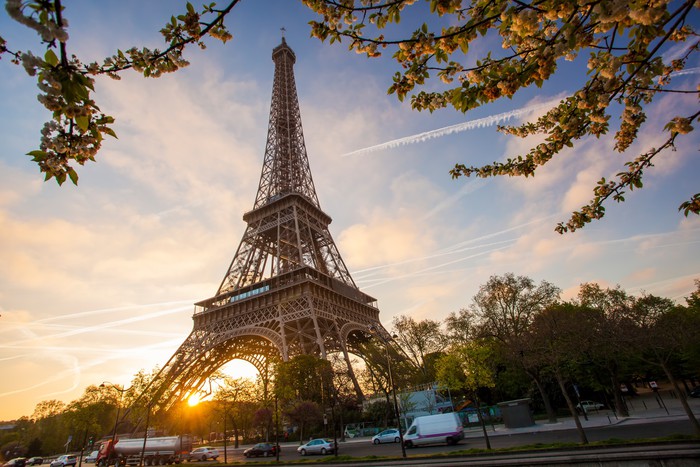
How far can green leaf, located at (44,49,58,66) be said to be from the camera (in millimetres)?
2592

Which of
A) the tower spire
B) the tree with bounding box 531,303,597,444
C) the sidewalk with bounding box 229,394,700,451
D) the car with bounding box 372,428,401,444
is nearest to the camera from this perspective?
the sidewalk with bounding box 229,394,700,451

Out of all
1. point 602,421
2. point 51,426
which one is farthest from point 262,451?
point 51,426

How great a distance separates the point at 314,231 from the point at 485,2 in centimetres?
5055

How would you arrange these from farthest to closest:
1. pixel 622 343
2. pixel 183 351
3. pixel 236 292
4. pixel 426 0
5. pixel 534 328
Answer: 1. pixel 236 292
2. pixel 183 351
3. pixel 534 328
4. pixel 622 343
5. pixel 426 0

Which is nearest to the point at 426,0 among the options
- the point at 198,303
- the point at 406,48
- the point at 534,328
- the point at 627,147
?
the point at 406,48

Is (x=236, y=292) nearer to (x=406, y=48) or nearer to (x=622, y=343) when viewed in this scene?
(x=622, y=343)

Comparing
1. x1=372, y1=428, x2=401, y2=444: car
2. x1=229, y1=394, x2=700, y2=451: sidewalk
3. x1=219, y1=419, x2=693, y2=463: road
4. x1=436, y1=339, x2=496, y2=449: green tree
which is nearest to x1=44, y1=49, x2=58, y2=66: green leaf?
x1=219, y1=419, x2=693, y2=463: road

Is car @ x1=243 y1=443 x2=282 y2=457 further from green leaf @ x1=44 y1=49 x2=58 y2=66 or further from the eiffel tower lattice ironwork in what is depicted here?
green leaf @ x1=44 y1=49 x2=58 y2=66

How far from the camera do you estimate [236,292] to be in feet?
149

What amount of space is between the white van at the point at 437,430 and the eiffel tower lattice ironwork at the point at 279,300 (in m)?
13.0

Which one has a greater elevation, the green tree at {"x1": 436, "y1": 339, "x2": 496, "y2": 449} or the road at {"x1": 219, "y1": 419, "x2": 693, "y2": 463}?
the green tree at {"x1": 436, "y1": 339, "x2": 496, "y2": 449}

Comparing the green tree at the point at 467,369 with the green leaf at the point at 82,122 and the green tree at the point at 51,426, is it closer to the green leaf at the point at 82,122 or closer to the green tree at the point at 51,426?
the green leaf at the point at 82,122

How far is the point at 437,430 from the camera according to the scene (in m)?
23.7

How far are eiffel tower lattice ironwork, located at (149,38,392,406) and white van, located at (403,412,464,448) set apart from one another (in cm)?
1299
